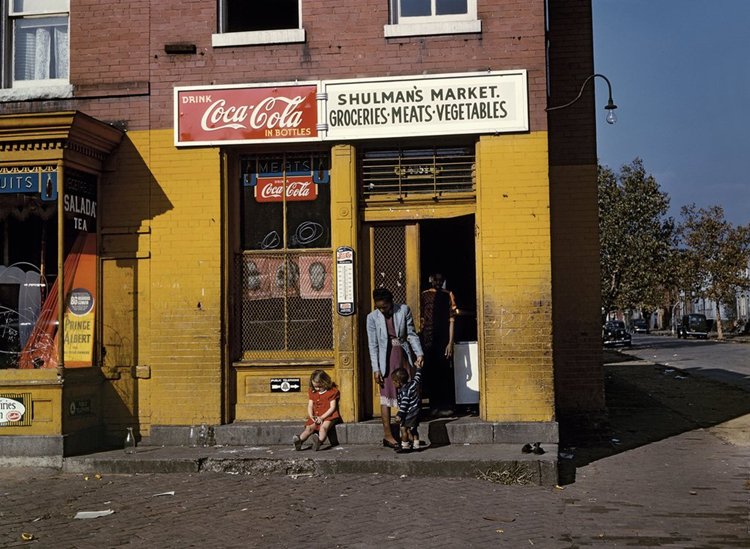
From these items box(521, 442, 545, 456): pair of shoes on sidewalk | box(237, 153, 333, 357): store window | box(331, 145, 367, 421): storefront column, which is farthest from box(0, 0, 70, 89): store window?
box(521, 442, 545, 456): pair of shoes on sidewalk

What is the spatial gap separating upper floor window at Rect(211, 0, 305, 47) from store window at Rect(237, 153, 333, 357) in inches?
57.1

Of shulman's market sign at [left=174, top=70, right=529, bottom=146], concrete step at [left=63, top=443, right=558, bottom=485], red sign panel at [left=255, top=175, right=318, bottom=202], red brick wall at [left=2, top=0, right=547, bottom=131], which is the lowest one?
concrete step at [left=63, top=443, right=558, bottom=485]

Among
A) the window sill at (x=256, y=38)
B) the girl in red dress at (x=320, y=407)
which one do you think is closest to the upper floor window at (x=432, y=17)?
the window sill at (x=256, y=38)

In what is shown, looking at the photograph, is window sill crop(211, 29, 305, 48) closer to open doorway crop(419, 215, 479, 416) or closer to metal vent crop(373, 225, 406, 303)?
metal vent crop(373, 225, 406, 303)

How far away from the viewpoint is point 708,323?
65500 mm

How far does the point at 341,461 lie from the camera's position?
906 centimetres

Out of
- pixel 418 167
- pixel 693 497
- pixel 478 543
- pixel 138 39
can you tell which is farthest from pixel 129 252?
pixel 693 497

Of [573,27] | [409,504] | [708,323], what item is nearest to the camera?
[409,504]

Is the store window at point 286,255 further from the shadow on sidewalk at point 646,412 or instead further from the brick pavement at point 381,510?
the shadow on sidewalk at point 646,412

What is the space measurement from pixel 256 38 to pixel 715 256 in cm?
5374

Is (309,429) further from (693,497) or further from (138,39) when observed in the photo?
(138,39)

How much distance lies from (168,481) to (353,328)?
2.79 m

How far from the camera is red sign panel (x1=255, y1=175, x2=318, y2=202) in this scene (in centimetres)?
1053

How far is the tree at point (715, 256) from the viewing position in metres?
56.9
